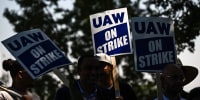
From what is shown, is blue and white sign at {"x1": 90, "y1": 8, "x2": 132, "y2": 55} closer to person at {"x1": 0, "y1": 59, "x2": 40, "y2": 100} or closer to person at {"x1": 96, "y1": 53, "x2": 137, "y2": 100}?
person at {"x1": 96, "y1": 53, "x2": 137, "y2": 100}

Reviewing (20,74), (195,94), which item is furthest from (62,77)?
(195,94)

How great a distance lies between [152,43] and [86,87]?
1264 millimetres

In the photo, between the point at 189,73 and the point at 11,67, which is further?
the point at 189,73

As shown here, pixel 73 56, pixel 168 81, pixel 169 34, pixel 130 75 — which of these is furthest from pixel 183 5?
pixel 130 75

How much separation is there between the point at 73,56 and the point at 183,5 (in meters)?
10.3

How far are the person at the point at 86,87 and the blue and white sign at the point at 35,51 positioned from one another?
947 mm

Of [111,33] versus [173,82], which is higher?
[111,33]

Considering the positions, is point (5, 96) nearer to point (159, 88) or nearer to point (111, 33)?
point (159, 88)

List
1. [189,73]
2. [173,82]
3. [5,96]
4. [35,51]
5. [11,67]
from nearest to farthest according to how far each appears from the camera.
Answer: [5,96]
[173,82]
[11,67]
[189,73]
[35,51]

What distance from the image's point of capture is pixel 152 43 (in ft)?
21.7

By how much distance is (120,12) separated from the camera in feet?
22.0

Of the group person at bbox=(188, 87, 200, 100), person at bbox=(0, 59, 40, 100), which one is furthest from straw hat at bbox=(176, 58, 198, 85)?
person at bbox=(0, 59, 40, 100)

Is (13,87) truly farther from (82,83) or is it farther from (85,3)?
(85,3)

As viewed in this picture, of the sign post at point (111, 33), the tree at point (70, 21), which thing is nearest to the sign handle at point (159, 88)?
the sign post at point (111, 33)
